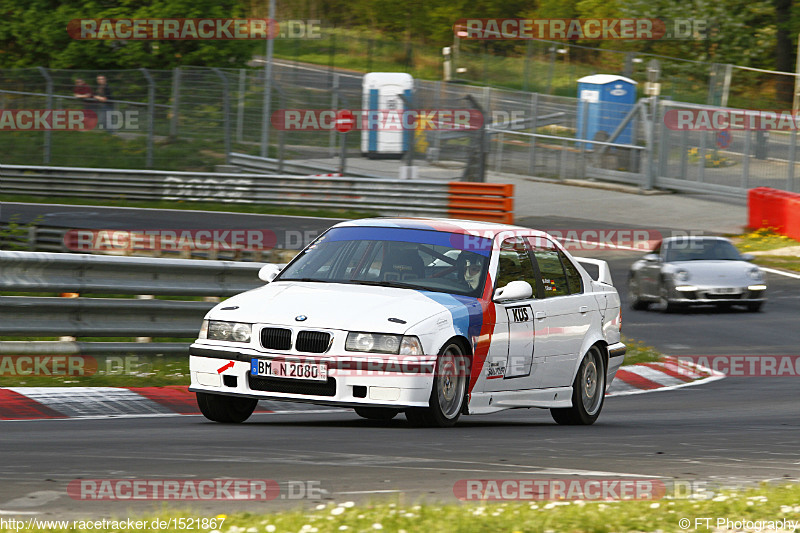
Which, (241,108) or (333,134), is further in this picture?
(333,134)

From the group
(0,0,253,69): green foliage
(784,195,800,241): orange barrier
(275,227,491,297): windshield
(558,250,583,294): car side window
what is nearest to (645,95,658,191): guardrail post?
(784,195,800,241): orange barrier

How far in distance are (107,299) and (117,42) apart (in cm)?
2909

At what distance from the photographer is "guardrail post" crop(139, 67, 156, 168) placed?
28.3 meters

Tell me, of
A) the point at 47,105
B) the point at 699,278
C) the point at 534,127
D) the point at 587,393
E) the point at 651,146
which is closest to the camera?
the point at 587,393

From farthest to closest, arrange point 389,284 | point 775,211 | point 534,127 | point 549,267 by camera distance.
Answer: point 534,127
point 775,211
point 549,267
point 389,284

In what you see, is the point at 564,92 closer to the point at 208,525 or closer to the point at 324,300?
the point at 324,300

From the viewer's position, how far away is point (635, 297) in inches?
795

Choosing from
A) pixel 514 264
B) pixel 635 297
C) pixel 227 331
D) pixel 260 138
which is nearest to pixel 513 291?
pixel 514 264

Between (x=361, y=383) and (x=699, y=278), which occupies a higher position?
(x=361, y=383)

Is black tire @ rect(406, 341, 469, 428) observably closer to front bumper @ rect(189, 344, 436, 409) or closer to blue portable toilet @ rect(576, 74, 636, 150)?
front bumper @ rect(189, 344, 436, 409)

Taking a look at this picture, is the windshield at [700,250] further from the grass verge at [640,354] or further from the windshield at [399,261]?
the windshield at [399,261]

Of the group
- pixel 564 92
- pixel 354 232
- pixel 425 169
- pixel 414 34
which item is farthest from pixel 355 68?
pixel 354 232

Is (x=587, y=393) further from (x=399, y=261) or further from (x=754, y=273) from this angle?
(x=754, y=273)

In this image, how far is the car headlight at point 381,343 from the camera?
26.3 feet
